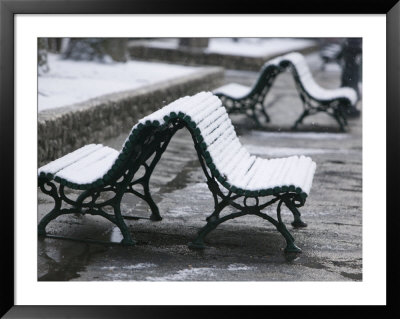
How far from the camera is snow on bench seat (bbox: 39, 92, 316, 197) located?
16.6 feet

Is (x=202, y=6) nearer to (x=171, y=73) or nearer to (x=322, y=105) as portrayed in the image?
(x=322, y=105)

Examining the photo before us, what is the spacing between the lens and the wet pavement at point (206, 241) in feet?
16.2

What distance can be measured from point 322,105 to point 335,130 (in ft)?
1.99

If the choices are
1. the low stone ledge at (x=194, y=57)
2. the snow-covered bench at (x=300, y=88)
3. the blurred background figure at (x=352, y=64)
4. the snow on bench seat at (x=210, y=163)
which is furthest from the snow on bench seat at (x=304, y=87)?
the low stone ledge at (x=194, y=57)

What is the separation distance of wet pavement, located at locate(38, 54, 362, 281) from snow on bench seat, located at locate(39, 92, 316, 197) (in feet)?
1.43

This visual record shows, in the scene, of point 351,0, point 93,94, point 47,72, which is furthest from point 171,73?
point 351,0

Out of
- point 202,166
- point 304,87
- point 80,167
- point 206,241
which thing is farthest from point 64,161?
point 304,87

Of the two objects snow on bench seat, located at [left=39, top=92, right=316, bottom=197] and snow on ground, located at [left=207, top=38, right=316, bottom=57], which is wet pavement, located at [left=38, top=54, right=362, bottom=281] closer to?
snow on bench seat, located at [left=39, top=92, right=316, bottom=197]

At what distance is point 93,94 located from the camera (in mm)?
9023

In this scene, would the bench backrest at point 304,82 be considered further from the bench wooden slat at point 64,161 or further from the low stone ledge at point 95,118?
the bench wooden slat at point 64,161

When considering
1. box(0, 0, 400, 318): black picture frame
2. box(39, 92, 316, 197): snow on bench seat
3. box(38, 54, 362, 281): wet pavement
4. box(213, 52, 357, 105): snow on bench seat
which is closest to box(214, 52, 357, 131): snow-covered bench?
box(213, 52, 357, 105): snow on bench seat

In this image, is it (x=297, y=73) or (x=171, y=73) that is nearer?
(x=297, y=73)

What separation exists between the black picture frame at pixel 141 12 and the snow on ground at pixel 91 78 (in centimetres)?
296

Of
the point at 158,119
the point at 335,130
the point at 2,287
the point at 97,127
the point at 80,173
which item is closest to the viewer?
the point at 2,287
